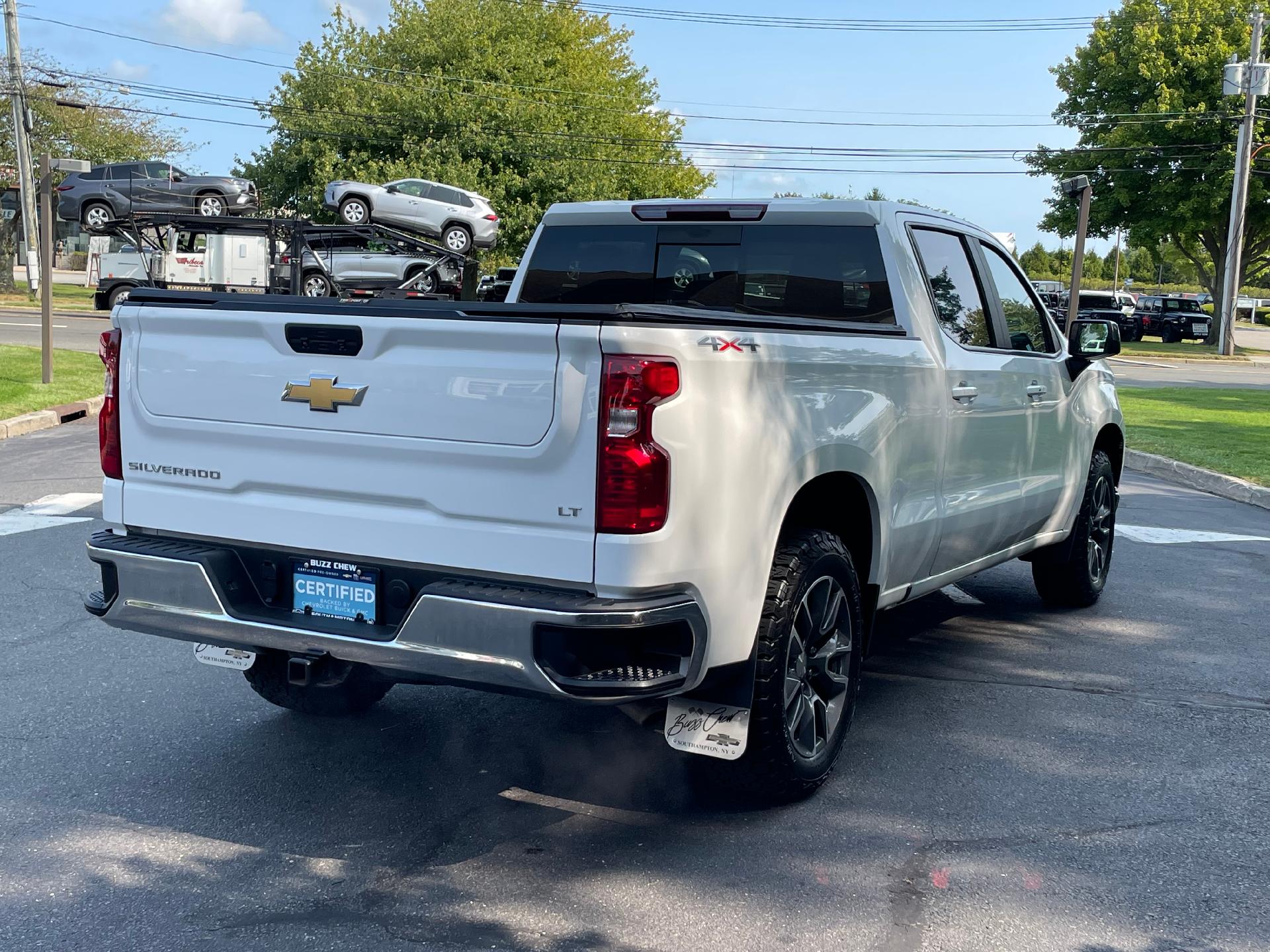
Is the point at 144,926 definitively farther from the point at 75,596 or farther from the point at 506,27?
the point at 506,27

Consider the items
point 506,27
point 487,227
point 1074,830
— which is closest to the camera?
point 1074,830

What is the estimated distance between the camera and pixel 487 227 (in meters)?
33.0

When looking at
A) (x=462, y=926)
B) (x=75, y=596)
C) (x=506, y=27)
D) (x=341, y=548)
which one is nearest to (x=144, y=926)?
(x=462, y=926)

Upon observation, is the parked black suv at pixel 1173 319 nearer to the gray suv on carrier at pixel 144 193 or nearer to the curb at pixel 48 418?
the gray suv on carrier at pixel 144 193

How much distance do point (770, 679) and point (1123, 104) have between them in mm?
48253

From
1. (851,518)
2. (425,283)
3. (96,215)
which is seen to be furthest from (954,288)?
(96,215)

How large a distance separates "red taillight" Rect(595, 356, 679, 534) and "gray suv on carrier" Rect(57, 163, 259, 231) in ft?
102

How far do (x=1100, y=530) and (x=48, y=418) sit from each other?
11.4 m

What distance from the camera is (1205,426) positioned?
1727 centimetres

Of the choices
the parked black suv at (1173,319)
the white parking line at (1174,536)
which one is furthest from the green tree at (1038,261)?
the white parking line at (1174,536)

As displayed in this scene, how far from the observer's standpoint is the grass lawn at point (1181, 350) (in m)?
39.8

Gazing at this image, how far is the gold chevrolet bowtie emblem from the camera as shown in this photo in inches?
146

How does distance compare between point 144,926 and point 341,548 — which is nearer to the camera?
point 144,926

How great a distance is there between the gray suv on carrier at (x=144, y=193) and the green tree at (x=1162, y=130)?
29.8m
